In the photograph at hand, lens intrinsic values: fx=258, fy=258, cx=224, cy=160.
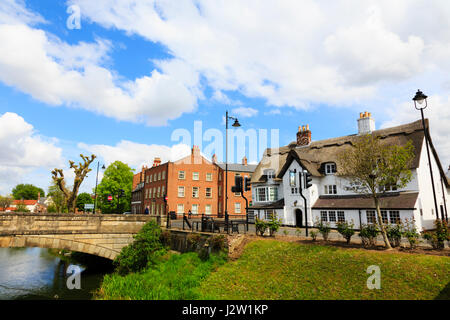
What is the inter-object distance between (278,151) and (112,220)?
23.5 meters

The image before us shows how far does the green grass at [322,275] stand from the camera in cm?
→ 863

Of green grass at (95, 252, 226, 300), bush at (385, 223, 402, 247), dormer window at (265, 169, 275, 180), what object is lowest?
green grass at (95, 252, 226, 300)

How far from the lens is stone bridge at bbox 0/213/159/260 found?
55.1 ft

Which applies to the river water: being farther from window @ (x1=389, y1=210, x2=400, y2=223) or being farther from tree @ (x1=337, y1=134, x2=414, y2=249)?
window @ (x1=389, y1=210, x2=400, y2=223)

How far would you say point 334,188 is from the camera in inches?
1081

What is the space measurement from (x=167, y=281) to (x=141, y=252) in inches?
186

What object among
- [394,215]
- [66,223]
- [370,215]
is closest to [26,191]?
[66,223]

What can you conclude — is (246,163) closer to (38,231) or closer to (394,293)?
(38,231)

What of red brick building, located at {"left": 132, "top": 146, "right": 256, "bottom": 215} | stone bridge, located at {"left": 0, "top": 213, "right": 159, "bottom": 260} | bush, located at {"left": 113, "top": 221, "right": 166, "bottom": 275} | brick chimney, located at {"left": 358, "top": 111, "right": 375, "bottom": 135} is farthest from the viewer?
red brick building, located at {"left": 132, "top": 146, "right": 256, "bottom": 215}

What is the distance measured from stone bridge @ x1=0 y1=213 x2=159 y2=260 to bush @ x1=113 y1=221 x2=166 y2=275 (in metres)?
1.27

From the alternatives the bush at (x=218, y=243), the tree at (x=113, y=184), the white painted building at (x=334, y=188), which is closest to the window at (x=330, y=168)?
the white painted building at (x=334, y=188)

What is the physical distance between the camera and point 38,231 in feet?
56.8

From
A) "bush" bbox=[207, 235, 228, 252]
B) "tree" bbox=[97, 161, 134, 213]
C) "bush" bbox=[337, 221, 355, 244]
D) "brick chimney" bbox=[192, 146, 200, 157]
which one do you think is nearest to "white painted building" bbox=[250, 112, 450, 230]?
"bush" bbox=[337, 221, 355, 244]

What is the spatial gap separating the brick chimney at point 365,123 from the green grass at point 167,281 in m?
24.5
